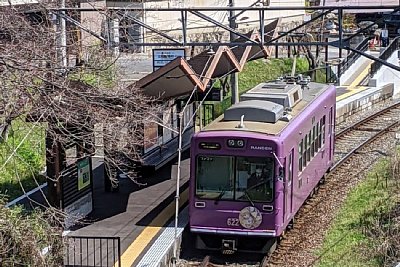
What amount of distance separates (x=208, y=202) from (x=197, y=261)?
1.08 m

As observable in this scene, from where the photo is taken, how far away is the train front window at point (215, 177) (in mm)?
14062

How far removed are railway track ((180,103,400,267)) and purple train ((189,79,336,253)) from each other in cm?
51

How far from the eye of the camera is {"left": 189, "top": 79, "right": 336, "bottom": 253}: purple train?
1384 centimetres

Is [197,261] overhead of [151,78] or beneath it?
beneath

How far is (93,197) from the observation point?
57.8 feet

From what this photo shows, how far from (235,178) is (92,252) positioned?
282 cm

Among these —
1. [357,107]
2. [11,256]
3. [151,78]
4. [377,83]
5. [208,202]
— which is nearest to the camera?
[11,256]

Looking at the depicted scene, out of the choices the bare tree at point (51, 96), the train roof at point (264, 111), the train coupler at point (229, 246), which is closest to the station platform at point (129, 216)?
the train coupler at point (229, 246)

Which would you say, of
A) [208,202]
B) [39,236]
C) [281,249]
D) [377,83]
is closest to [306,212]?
[281,249]

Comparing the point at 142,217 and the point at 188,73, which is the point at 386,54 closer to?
the point at 142,217

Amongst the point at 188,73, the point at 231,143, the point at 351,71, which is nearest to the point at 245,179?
the point at 231,143

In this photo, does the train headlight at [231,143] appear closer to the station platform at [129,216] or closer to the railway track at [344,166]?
the railway track at [344,166]

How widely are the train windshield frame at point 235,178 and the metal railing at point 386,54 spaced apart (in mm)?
23431

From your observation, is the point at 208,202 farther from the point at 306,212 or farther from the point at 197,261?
the point at 306,212
